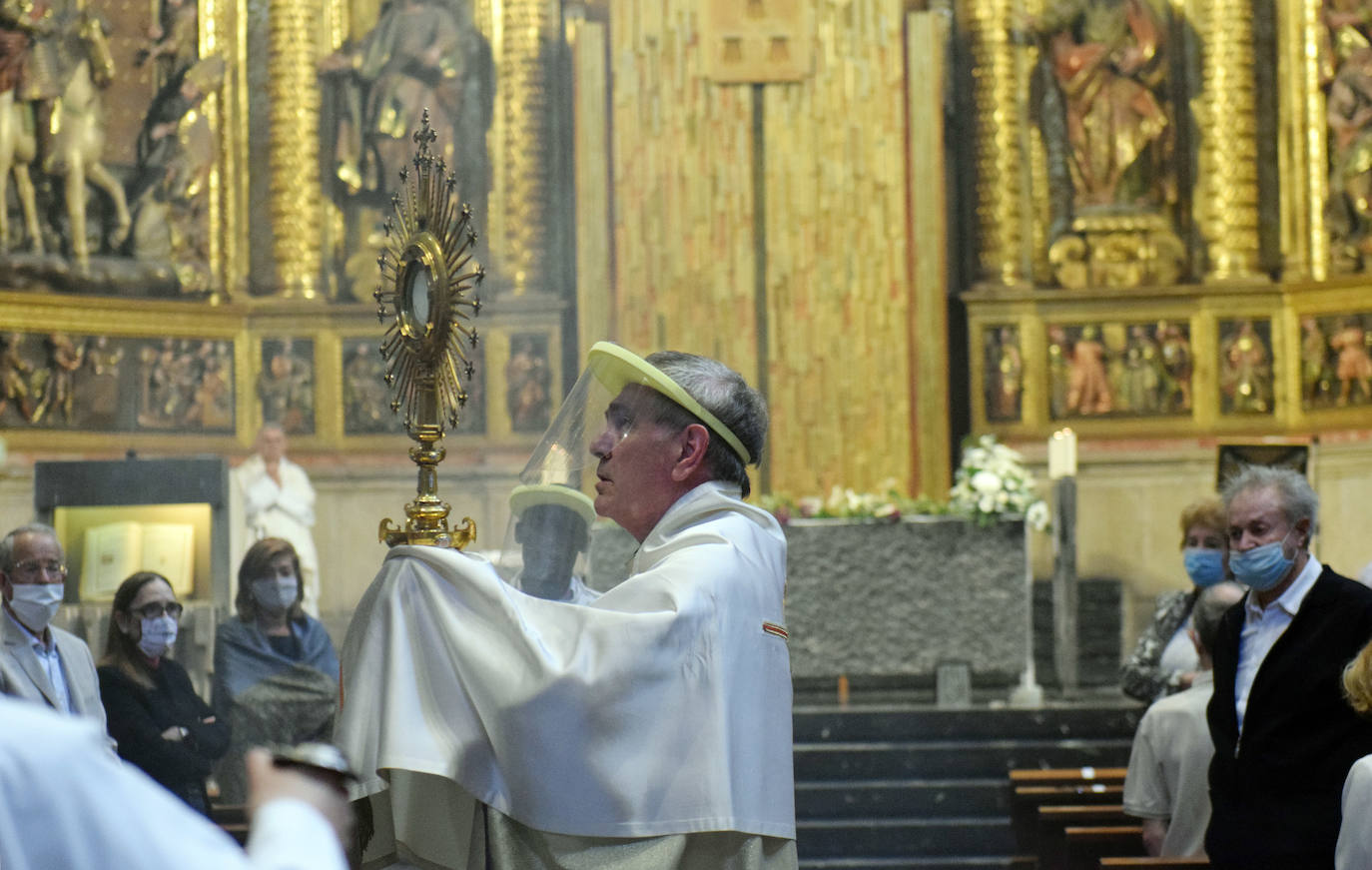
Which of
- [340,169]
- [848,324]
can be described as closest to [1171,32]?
[848,324]

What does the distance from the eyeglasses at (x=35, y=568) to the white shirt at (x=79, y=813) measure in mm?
3762

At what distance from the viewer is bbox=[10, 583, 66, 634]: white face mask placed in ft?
15.7

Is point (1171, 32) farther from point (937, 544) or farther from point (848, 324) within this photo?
point (937, 544)

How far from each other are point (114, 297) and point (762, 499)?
4225mm

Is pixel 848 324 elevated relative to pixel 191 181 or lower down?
lower down

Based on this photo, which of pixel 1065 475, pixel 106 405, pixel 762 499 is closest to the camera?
pixel 1065 475

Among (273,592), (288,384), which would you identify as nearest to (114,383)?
(288,384)

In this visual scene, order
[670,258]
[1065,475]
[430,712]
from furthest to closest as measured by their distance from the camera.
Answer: [670,258] → [1065,475] → [430,712]

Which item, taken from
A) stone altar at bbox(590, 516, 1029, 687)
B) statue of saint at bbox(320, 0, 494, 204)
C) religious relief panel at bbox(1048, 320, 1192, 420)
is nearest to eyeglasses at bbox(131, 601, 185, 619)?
stone altar at bbox(590, 516, 1029, 687)

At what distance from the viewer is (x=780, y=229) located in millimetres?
11648

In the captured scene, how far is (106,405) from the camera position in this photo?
35.8 ft

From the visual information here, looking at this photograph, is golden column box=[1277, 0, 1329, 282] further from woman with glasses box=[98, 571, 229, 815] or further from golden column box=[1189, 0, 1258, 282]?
woman with glasses box=[98, 571, 229, 815]

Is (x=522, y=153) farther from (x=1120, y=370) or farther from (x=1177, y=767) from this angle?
(x=1177, y=767)

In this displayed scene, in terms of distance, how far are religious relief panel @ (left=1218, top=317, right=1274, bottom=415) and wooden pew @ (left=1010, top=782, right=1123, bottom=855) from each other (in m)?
5.85
